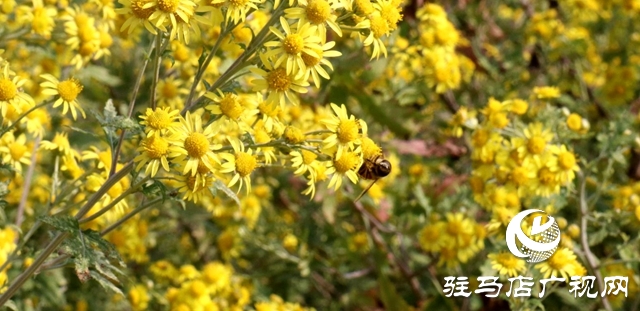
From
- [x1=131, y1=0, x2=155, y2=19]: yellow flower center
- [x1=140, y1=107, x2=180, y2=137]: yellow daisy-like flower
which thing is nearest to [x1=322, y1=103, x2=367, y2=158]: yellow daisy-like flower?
[x1=140, y1=107, x2=180, y2=137]: yellow daisy-like flower

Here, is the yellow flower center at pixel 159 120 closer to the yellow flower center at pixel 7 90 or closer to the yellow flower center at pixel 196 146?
the yellow flower center at pixel 196 146

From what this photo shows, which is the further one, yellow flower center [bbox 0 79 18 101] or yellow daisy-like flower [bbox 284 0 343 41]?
yellow flower center [bbox 0 79 18 101]

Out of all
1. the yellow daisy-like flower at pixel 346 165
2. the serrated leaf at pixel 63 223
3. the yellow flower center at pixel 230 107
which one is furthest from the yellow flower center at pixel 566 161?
the serrated leaf at pixel 63 223

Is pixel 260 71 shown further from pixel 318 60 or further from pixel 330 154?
pixel 330 154

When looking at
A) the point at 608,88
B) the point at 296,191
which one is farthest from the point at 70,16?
the point at 608,88

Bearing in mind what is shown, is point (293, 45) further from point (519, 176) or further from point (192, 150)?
point (519, 176)

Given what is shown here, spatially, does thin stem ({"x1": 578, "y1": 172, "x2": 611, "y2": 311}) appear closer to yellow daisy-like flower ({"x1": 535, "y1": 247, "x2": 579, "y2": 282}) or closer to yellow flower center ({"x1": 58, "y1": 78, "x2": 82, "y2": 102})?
yellow daisy-like flower ({"x1": 535, "y1": 247, "x2": 579, "y2": 282})
